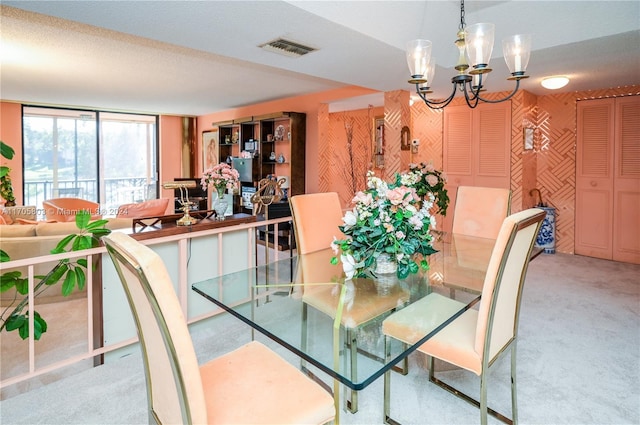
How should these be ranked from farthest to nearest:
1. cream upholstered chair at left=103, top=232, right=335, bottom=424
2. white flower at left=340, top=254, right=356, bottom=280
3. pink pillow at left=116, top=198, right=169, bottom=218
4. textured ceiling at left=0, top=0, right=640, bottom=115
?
pink pillow at left=116, top=198, right=169, bottom=218, textured ceiling at left=0, top=0, right=640, bottom=115, white flower at left=340, top=254, right=356, bottom=280, cream upholstered chair at left=103, top=232, right=335, bottom=424

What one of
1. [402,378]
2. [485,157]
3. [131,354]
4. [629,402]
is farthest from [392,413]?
[485,157]

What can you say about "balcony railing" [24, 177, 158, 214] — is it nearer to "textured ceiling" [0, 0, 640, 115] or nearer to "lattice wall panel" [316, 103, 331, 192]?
"textured ceiling" [0, 0, 640, 115]

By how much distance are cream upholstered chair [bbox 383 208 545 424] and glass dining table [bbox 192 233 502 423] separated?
0.04 m

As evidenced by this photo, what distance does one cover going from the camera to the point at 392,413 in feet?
6.37

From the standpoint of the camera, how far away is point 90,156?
8.12 meters

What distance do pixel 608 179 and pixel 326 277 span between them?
15.5ft

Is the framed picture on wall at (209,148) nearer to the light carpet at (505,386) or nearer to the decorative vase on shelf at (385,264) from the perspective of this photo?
the light carpet at (505,386)

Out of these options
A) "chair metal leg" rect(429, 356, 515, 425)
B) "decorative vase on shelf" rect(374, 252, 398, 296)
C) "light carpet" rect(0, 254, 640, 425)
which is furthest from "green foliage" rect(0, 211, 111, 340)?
"chair metal leg" rect(429, 356, 515, 425)

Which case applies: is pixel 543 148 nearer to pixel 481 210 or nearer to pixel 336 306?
pixel 481 210

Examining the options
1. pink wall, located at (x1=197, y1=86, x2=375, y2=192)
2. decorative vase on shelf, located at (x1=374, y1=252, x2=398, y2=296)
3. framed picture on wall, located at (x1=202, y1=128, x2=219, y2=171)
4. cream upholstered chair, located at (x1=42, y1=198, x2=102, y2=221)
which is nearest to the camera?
decorative vase on shelf, located at (x1=374, y1=252, x2=398, y2=296)

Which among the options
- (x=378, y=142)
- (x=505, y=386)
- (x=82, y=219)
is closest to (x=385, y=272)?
(x=505, y=386)

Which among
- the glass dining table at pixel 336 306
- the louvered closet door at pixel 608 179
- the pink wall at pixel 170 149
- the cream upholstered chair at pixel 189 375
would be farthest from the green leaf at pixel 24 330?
the pink wall at pixel 170 149

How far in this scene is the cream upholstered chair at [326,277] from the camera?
5.39 feet

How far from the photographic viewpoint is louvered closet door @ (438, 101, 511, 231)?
5340mm
